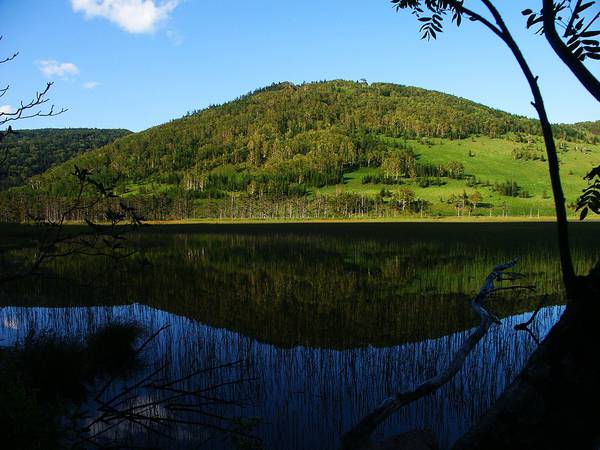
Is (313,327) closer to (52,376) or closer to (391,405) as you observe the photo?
(52,376)

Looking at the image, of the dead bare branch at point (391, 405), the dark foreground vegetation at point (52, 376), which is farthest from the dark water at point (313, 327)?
the dead bare branch at point (391, 405)

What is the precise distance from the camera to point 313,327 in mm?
17844

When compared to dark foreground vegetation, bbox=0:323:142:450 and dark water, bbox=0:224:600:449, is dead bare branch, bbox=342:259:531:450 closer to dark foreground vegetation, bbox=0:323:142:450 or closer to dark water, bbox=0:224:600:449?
dark water, bbox=0:224:600:449

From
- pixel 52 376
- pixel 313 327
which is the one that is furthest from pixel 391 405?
pixel 313 327

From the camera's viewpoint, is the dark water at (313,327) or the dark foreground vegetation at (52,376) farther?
the dark water at (313,327)

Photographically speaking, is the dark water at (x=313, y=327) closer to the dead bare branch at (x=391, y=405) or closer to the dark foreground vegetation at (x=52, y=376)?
the dark foreground vegetation at (x=52, y=376)

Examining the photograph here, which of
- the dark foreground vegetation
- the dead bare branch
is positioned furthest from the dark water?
the dead bare branch

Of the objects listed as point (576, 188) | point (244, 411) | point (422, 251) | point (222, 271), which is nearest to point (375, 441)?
point (244, 411)

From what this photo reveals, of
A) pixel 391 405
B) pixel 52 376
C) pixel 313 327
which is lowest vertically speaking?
pixel 313 327

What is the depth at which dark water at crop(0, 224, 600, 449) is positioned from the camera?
10.1m

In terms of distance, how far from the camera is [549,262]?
118ft

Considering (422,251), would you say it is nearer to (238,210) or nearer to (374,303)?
(374,303)

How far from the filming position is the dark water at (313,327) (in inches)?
397

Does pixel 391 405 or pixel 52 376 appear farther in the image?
pixel 52 376
